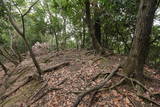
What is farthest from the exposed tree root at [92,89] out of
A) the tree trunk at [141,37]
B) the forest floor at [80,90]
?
the tree trunk at [141,37]

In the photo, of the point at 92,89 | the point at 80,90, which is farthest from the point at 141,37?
the point at 80,90

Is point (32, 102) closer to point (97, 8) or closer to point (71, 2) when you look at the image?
point (71, 2)

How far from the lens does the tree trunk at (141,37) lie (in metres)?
3.64

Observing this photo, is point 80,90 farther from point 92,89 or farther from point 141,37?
point 141,37

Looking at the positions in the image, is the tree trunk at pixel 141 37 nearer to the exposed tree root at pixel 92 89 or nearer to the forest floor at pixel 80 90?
the forest floor at pixel 80 90

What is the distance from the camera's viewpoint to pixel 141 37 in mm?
3787

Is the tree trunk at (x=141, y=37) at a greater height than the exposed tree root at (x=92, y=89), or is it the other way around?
the tree trunk at (x=141, y=37)

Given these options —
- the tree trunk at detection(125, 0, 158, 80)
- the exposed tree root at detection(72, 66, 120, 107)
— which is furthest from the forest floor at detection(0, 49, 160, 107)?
the tree trunk at detection(125, 0, 158, 80)

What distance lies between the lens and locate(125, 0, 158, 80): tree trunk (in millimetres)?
3641

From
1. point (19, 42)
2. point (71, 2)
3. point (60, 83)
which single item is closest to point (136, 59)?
point (60, 83)

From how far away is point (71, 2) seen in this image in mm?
6164

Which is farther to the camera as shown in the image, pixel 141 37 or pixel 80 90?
pixel 80 90

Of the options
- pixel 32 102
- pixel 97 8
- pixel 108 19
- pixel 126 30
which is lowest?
pixel 32 102

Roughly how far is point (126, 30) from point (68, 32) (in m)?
7.71
